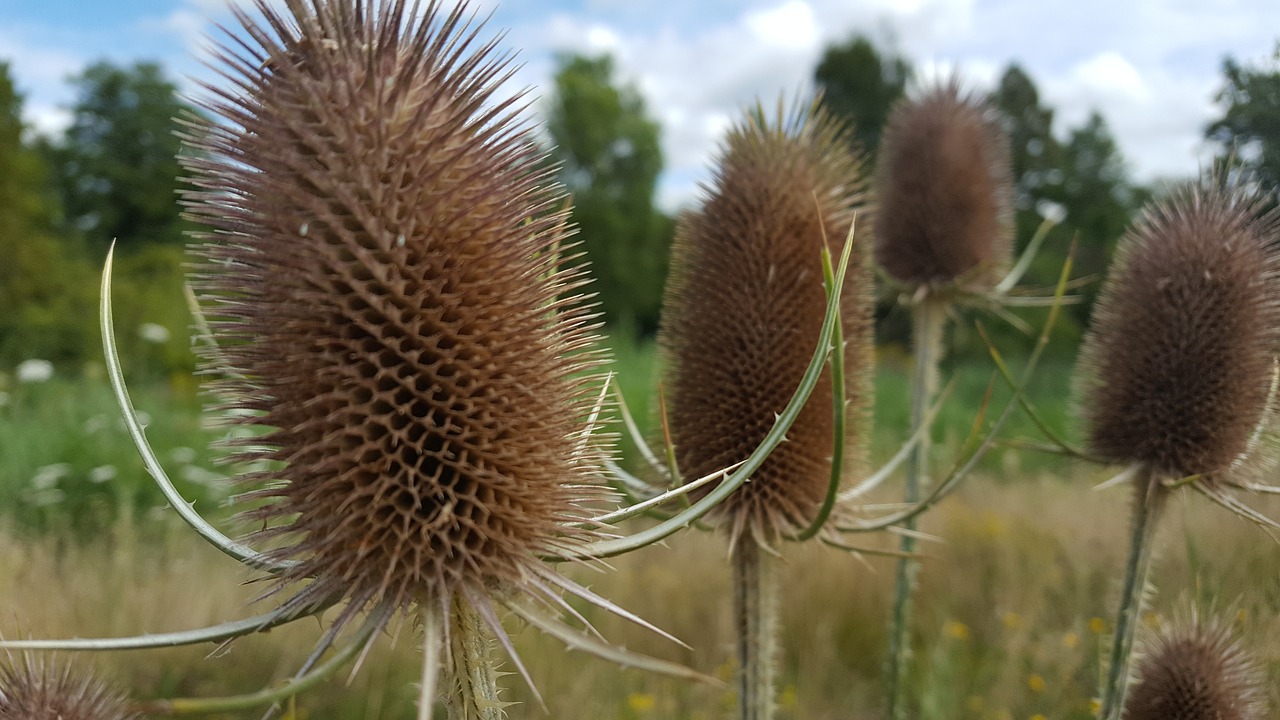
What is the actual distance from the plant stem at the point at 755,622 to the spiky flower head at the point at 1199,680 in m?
1.04

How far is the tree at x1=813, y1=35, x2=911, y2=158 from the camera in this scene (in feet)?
66.0

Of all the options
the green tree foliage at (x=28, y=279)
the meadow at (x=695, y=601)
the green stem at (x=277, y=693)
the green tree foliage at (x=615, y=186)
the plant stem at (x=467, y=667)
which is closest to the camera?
the green stem at (x=277, y=693)

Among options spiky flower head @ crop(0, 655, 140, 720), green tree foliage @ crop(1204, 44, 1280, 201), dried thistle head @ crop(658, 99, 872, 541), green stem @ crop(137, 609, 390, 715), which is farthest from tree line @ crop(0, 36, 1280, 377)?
spiky flower head @ crop(0, 655, 140, 720)

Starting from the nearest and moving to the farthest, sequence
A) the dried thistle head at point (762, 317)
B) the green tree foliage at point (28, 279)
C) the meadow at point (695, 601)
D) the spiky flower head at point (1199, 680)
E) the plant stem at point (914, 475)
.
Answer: the spiky flower head at point (1199, 680) < the dried thistle head at point (762, 317) < the plant stem at point (914, 475) < the meadow at point (695, 601) < the green tree foliage at point (28, 279)

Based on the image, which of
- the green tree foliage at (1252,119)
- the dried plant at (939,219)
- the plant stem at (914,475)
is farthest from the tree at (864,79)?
the green tree foliage at (1252,119)

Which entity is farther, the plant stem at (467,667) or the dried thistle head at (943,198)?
the dried thistle head at (943,198)

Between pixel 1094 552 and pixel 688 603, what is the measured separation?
300 cm

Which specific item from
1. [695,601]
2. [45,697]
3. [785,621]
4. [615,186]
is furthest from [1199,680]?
[615,186]

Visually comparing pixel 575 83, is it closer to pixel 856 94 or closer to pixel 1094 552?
pixel 856 94

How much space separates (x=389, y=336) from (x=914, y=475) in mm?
2982

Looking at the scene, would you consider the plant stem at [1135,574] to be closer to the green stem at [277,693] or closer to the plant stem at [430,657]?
the plant stem at [430,657]

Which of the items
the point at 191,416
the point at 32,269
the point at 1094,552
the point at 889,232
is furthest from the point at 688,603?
the point at 32,269

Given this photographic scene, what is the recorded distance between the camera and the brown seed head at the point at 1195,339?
224cm

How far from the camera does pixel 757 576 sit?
2572mm
